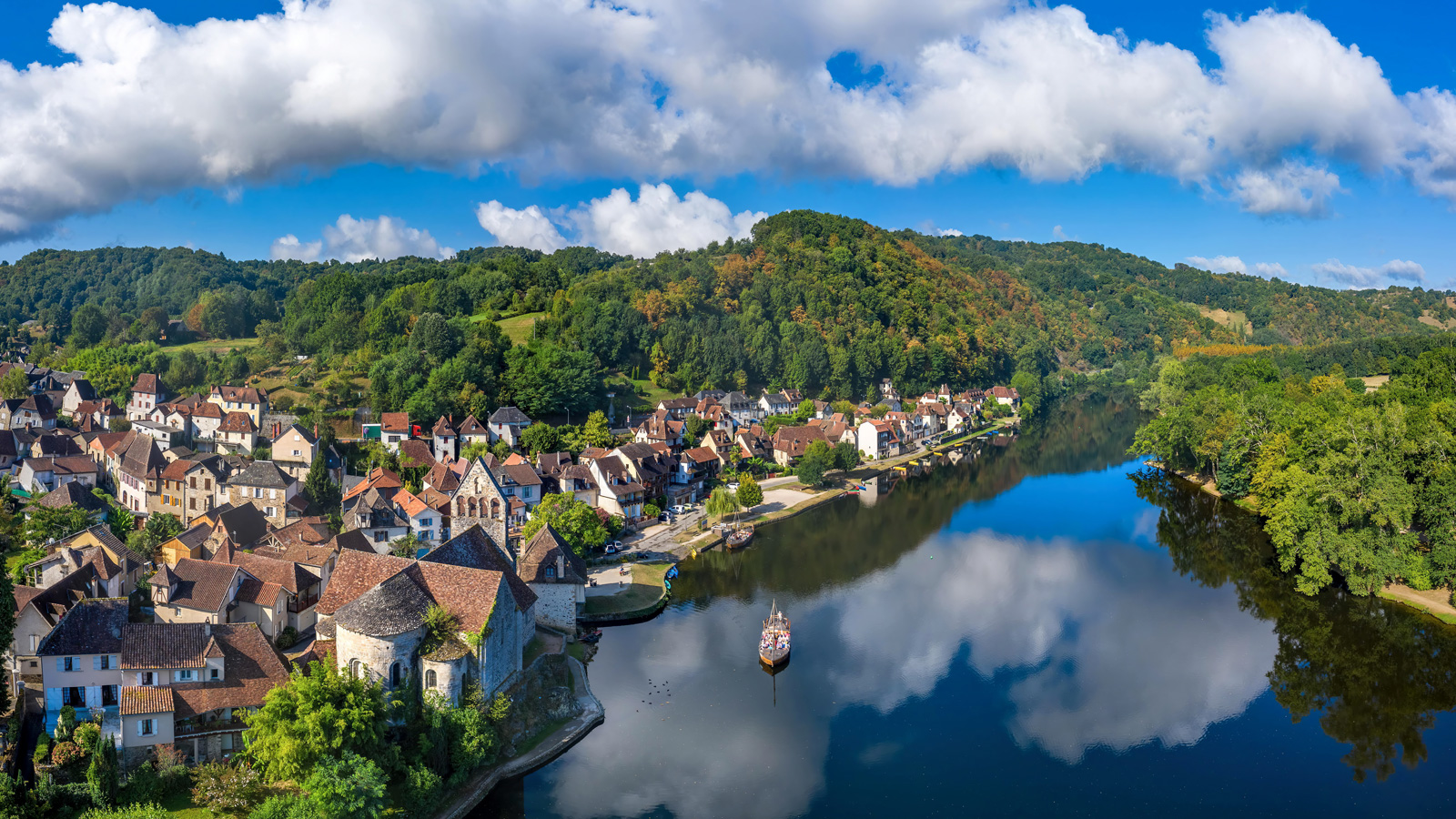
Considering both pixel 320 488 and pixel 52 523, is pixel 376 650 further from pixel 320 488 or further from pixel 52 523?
pixel 320 488

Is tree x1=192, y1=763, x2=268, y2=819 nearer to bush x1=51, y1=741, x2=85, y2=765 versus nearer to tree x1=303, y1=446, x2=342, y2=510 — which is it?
bush x1=51, y1=741, x2=85, y2=765

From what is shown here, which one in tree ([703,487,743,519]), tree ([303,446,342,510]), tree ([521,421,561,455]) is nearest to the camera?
tree ([303,446,342,510])

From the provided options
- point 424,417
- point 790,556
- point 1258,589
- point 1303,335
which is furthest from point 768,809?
point 1303,335

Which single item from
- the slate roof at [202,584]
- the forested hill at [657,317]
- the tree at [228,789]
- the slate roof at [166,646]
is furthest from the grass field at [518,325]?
the tree at [228,789]

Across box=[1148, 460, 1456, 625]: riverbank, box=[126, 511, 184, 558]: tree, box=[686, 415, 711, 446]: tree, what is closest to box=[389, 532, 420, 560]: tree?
box=[126, 511, 184, 558]: tree

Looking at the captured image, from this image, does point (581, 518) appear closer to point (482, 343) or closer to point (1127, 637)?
point (1127, 637)
